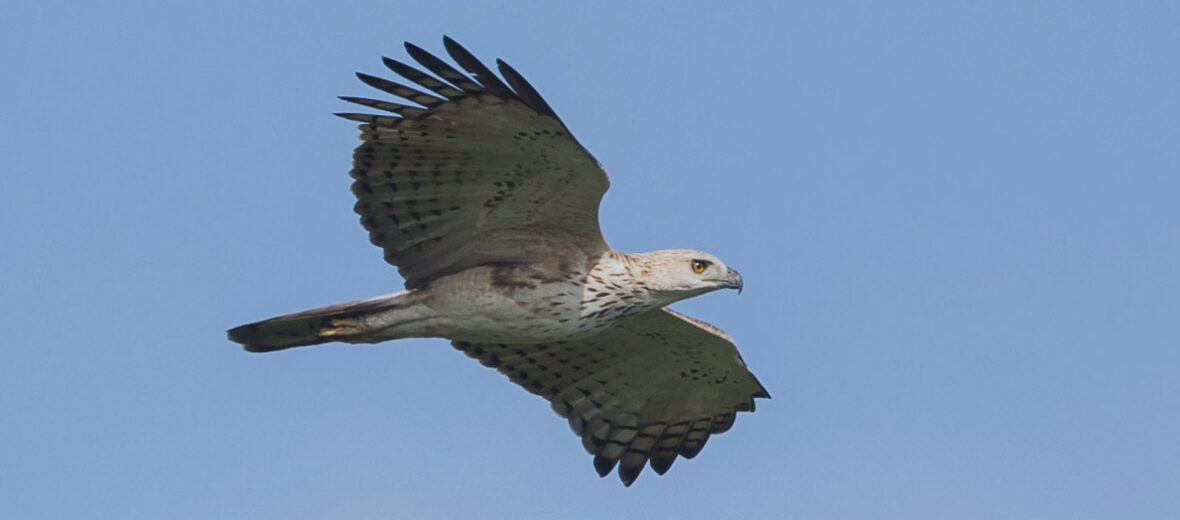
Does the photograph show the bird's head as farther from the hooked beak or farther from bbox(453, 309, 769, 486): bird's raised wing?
bbox(453, 309, 769, 486): bird's raised wing

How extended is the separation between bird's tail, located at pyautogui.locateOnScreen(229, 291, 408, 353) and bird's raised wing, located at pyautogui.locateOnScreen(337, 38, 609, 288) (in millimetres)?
523

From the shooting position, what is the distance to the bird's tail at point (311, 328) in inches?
546

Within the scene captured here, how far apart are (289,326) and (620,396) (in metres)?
3.35

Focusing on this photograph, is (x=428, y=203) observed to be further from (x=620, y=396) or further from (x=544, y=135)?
(x=620, y=396)

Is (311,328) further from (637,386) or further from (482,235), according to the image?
(637,386)

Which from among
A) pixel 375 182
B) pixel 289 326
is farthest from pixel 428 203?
pixel 289 326

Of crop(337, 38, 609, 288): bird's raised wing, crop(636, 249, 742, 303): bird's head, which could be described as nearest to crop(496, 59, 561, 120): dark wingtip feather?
crop(337, 38, 609, 288): bird's raised wing

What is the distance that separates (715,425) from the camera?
53.4 ft

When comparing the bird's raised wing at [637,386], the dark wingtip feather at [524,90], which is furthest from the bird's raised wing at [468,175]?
the bird's raised wing at [637,386]

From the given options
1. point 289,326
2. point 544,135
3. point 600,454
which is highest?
point 544,135

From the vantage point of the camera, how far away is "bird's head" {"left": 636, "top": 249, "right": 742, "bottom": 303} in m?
14.0

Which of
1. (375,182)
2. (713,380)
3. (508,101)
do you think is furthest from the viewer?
(713,380)

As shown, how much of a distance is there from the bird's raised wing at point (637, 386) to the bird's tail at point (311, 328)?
1.78 meters

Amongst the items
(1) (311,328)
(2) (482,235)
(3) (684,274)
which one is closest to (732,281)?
(3) (684,274)
